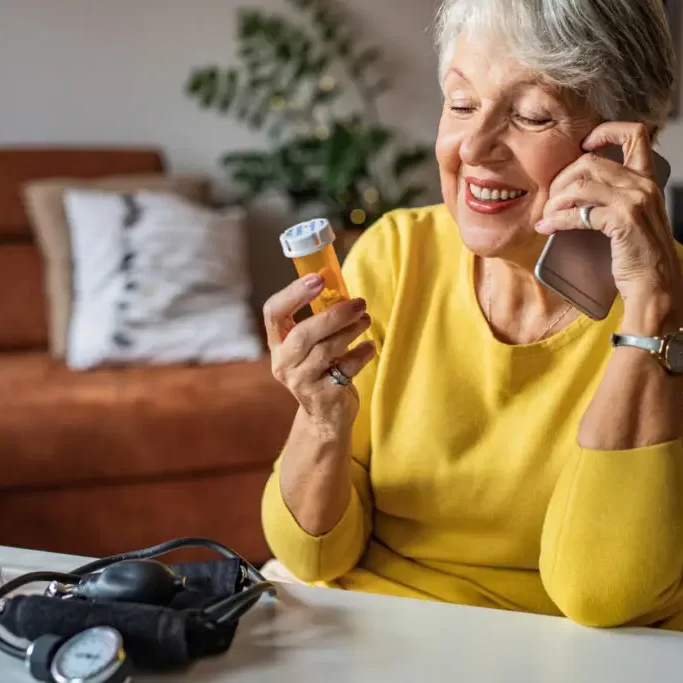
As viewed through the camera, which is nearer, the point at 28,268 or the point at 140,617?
the point at 140,617

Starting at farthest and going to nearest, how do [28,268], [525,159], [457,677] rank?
[28,268]
[525,159]
[457,677]

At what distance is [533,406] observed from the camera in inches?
41.5

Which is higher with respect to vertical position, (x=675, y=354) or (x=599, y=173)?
(x=599, y=173)

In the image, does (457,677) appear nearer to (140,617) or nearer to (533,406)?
(140,617)

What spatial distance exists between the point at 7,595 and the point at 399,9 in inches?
110

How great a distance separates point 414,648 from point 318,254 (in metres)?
0.37

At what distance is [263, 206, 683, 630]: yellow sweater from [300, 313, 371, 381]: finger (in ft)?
0.59

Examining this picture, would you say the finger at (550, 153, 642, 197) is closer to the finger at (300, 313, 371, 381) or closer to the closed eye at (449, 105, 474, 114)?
the closed eye at (449, 105, 474, 114)

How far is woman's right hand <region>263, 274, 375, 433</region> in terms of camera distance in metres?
0.92

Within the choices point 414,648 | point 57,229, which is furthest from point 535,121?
point 57,229

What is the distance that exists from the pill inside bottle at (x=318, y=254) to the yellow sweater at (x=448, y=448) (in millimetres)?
216

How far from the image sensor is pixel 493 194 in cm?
102

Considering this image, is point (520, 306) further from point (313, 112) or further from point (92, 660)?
point (313, 112)

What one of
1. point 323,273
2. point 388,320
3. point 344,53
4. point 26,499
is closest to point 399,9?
point 344,53
